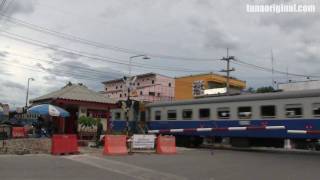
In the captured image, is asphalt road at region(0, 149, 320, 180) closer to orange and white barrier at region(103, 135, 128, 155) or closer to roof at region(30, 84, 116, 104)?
orange and white barrier at region(103, 135, 128, 155)

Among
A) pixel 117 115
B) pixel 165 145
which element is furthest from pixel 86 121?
pixel 165 145

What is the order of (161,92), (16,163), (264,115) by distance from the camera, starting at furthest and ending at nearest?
(161,92), (264,115), (16,163)

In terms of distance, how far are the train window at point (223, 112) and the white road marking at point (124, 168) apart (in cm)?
1078

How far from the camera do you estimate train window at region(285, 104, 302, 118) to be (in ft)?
86.6

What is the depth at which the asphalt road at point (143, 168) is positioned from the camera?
15.6 metres

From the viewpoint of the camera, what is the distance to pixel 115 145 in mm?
24391

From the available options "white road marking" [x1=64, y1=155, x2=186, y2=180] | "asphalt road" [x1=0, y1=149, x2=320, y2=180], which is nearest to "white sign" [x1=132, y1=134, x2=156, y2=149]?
"asphalt road" [x1=0, y1=149, x2=320, y2=180]

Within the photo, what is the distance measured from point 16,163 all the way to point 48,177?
4.39 meters

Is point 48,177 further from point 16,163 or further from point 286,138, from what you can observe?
point 286,138

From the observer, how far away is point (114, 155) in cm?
2369

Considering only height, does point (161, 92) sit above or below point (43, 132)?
above

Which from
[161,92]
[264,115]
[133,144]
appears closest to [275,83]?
[161,92]

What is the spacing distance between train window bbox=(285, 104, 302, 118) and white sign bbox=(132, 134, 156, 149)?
286 inches

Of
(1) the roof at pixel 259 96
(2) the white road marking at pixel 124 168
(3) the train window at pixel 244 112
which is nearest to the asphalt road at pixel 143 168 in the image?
(2) the white road marking at pixel 124 168
